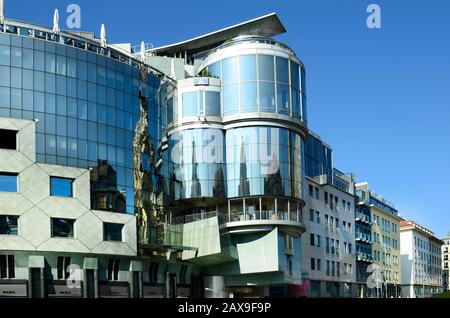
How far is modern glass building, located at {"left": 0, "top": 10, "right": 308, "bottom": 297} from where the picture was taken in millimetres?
43469

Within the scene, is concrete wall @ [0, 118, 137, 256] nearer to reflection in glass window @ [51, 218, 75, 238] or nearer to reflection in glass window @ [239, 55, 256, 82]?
reflection in glass window @ [51, 218, 75, 238]

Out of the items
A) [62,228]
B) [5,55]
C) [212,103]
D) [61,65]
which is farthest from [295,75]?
[5,55]

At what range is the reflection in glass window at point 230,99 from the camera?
5431cm

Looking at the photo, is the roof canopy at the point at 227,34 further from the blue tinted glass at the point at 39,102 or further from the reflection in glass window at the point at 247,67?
the blue tinted glass at the point at 39,102

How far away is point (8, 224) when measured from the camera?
4203 centimetres

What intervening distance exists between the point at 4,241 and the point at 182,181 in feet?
57.6

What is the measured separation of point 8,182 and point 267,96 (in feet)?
74.7

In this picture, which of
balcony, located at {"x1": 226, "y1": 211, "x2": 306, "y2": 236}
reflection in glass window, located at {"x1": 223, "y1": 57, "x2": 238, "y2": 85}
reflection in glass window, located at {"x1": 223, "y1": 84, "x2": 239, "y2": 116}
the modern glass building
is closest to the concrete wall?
the modern glass building

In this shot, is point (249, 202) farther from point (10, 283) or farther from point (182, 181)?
point (10, 283)

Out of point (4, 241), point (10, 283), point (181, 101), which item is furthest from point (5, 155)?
point (181, 101)

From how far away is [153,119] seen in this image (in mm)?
52781

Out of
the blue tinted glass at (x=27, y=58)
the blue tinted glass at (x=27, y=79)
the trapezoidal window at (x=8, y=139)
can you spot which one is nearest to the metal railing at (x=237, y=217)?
the trapezoidal window at (x=8, y=139)

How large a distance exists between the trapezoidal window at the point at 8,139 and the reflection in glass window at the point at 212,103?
17.8 m

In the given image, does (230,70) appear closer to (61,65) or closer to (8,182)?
(61,65)
